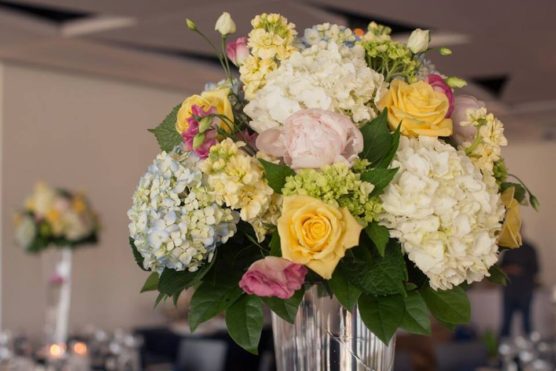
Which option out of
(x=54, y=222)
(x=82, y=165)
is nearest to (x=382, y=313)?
(x=54, y=222)

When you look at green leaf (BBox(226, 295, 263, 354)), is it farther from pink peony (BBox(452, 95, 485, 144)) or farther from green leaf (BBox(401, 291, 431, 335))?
pink peony (BBox(452, 95, 485, 144))

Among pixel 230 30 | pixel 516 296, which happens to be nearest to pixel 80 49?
pixel 516 296

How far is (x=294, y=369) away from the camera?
1.21 meters

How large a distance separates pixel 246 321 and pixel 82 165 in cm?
741

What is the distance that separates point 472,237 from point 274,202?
236 mm

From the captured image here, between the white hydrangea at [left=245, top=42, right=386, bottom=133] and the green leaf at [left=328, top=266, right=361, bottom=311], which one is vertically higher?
the white hydrangea at [left=245, top=42, right=386, bottom=133]

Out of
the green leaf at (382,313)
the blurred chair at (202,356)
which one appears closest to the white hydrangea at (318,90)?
the green leaf at (382,313)

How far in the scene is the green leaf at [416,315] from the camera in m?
1.13

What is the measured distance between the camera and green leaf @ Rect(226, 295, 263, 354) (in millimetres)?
1121

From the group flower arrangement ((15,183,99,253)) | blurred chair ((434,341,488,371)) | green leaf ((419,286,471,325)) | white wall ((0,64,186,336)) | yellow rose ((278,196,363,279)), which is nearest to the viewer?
yellow rose ((278,196,363,279))

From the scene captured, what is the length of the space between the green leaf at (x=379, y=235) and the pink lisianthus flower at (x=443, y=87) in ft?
0.65

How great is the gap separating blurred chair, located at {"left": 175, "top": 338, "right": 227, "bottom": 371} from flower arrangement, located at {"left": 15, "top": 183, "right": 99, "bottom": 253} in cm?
87

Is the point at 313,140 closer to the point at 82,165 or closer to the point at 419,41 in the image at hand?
the point at 419,41

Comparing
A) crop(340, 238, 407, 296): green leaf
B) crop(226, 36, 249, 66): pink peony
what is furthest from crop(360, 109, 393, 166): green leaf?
crop(226, 36, 249, 66): pink peony
